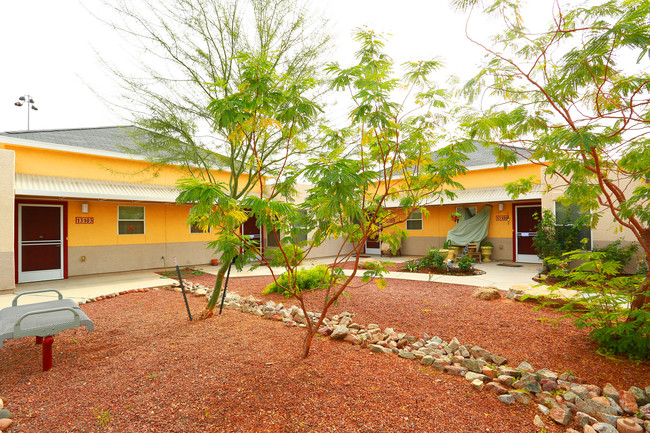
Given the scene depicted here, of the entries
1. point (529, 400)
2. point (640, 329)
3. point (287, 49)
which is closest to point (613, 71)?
point (640, 329)

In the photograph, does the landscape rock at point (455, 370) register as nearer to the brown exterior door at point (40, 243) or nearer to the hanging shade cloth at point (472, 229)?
the hanging shade cloth at point (472, 229)

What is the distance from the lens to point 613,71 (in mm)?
3703

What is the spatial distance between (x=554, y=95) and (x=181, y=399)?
5162 mm

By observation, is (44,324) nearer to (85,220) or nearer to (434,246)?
(85,220)

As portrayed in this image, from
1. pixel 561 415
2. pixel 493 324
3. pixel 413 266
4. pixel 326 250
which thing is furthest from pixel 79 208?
pixel 561 415

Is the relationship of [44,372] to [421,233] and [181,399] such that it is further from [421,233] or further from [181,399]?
[421,233]

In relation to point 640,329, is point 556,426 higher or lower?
lower

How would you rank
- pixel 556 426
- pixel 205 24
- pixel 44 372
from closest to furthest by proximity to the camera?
pixel 556 426
pixel 44 372
pixel 205 24

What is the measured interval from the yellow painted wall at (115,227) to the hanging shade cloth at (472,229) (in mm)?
10699

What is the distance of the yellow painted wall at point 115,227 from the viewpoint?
10125mm

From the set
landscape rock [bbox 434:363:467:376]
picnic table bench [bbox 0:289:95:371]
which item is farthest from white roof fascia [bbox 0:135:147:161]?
landscape rock [bbox 434:363:467:376]

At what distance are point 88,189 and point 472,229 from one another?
1414 centimetres

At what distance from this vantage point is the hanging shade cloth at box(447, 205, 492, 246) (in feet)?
43.4

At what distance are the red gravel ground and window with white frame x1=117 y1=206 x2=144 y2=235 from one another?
22.4ft
